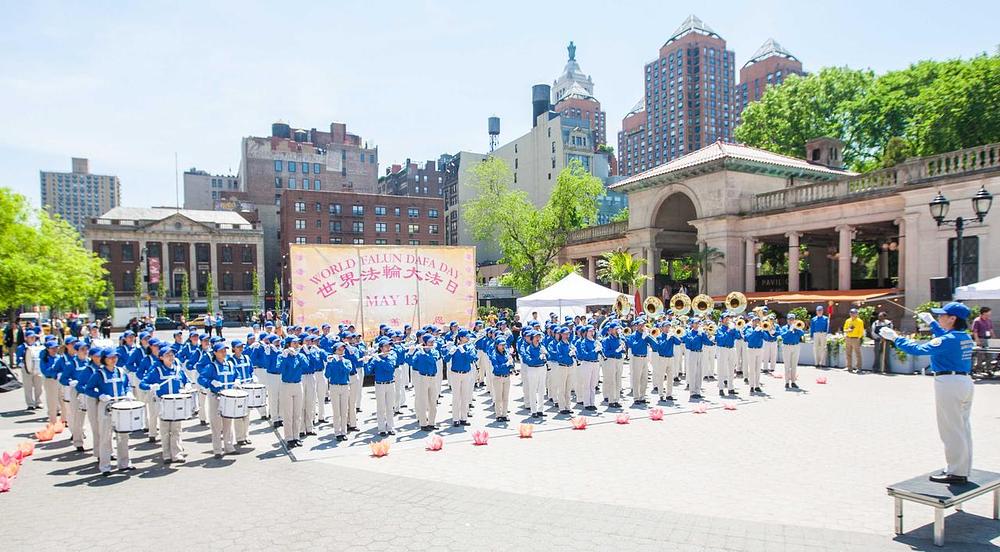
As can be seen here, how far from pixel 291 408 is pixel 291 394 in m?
0.27

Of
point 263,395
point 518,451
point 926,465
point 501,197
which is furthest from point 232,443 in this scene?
point 501,197

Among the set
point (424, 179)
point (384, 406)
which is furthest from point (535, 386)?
point (424, 179)

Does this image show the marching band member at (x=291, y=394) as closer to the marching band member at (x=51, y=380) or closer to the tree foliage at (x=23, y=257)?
the marching band member at (x=51, y=380)

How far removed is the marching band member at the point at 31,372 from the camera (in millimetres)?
16422

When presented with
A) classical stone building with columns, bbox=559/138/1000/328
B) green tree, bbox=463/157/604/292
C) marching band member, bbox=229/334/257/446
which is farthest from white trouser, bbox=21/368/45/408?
green tree, bbox=463/157/604/292

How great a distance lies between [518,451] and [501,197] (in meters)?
40.4

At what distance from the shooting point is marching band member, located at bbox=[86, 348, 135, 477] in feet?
32.9

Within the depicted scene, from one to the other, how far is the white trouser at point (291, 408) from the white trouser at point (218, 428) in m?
1.03

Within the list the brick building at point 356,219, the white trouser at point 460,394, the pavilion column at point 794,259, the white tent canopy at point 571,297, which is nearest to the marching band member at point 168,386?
the white trouser at point 460,394

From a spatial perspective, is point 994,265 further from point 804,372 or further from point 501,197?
point 501,197

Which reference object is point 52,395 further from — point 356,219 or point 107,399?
point 356,219

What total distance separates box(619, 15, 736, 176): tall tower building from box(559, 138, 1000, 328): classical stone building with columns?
111 meters

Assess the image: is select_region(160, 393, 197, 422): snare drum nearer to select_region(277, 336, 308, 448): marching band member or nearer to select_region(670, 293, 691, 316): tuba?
select_region(277, 336, 308, 448): marching band member

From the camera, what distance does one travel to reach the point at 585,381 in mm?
15414
